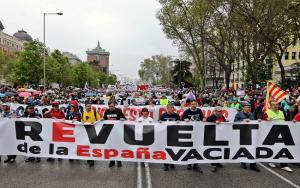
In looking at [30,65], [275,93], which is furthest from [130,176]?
[30,65]

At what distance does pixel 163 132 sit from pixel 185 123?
533 mm

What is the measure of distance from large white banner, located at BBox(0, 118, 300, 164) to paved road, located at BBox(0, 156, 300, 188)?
0.29 metres

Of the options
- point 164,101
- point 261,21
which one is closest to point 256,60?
point 261,21

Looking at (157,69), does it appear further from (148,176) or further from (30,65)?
(148,176)

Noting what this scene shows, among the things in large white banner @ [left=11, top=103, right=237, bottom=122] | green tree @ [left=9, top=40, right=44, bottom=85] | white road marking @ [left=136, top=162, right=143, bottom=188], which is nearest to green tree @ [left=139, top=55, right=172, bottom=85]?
green tree @ [left=9, top=40, right=44, bottom=85]

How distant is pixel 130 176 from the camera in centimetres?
869

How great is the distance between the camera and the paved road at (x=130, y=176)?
802 cm

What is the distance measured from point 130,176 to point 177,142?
4.40 ft

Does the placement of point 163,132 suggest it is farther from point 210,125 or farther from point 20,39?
point 20,39

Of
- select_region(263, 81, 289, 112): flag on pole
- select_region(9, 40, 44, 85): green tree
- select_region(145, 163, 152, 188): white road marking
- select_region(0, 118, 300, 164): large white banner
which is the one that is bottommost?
select_region(145, 163, 152, 188): white road marking

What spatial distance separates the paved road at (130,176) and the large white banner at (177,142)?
0.94ft

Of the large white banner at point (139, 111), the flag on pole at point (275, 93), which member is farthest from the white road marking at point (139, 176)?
the large white banner at point (139, 111)

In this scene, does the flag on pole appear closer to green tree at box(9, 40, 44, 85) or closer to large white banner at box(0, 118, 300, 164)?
large white banner at box(0, 118, 300, 164)

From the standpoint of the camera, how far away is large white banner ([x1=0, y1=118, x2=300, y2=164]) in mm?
9297
